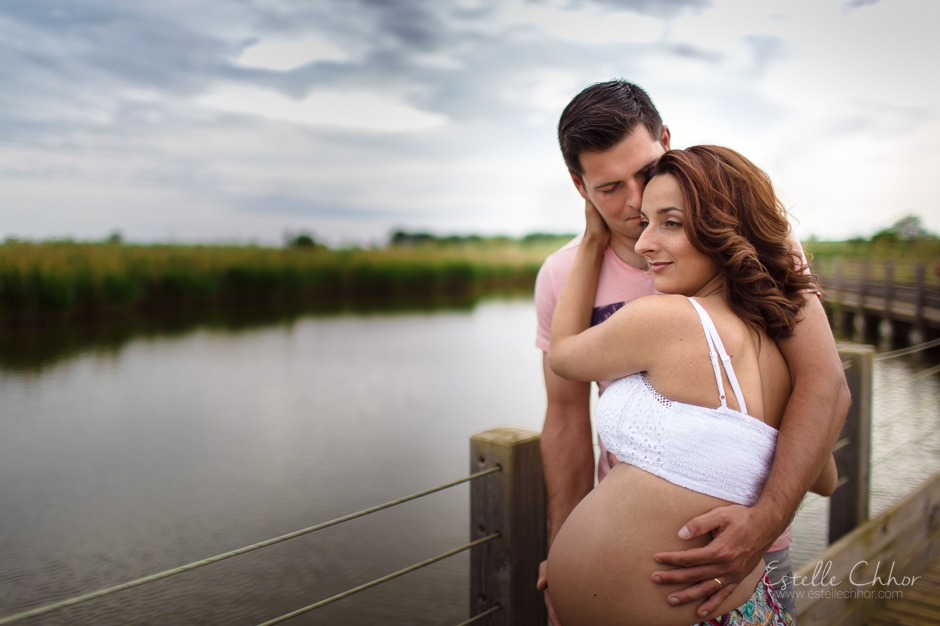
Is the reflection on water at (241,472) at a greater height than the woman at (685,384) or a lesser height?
lesser

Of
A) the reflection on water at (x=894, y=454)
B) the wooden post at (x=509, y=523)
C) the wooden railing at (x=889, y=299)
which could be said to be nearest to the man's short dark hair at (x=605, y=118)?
the wooden post at (x=509, y=523)

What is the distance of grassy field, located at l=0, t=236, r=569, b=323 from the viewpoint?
475 inches

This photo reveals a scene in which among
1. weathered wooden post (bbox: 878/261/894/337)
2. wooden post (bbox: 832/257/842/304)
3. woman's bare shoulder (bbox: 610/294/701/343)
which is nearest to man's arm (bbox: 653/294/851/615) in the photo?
woman's bare shoulder (bbox: 610/294/701/343)

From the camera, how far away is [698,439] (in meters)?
0.84

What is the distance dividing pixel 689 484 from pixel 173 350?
13.6 metres

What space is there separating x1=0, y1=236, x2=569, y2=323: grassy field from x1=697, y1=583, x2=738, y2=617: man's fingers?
13.6 m

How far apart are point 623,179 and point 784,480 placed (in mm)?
590

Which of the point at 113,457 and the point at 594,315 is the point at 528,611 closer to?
the point at 594,315

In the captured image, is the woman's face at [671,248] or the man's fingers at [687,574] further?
the woman's face at [671,248]

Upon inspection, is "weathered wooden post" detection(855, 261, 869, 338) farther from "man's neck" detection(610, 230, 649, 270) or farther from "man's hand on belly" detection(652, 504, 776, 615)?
"man's hand on belly" detection(652, 504, 776, 615)

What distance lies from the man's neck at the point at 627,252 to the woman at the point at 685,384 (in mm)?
197

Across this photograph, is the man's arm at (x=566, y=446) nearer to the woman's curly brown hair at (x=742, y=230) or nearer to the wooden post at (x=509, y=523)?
the wooden post at (x=509, y=523)

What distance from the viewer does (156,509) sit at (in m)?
5.57

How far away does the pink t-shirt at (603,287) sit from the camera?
1193 millimetres
